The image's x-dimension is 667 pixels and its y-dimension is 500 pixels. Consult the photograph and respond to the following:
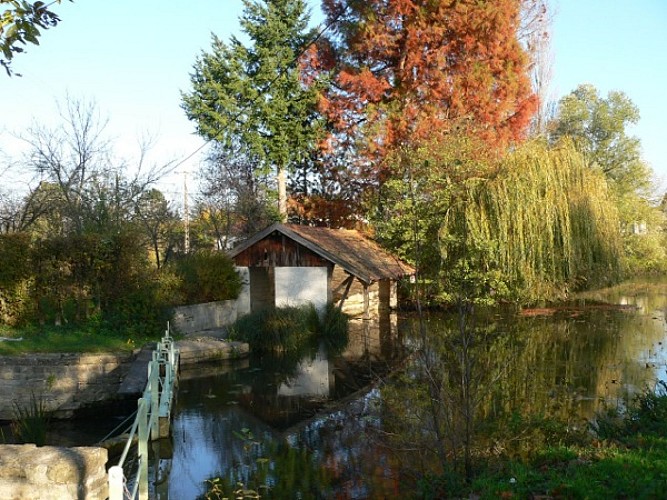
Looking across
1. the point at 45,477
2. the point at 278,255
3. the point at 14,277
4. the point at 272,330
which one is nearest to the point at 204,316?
the point at 272,330

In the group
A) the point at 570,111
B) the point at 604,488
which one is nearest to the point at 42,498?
the point at 604,488

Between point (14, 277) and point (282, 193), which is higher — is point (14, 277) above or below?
below

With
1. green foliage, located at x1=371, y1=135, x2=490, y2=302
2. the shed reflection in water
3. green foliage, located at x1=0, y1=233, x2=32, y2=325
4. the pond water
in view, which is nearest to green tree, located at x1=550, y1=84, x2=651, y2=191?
green foliage, located at x1=371, y1=135, x2=490, y2=302

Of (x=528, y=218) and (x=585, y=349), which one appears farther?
(x=528, y=218)

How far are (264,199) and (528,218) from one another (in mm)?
15473

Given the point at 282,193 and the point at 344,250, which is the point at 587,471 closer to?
the point at 344,250

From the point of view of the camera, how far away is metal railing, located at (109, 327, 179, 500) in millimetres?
4228

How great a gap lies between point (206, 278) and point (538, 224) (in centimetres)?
1060

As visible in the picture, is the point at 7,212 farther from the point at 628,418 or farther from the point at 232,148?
the point at 628,418

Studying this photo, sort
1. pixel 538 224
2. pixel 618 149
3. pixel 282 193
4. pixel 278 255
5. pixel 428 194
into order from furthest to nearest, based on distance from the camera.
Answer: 1. pixel 618 149
2. pixel 282 193
3. pixel 428 194
4. pixel 278 255
5. pixel 538 224

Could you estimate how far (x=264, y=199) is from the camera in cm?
3095

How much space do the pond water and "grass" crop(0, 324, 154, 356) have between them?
1.81 meters

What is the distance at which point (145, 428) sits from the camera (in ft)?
22.5

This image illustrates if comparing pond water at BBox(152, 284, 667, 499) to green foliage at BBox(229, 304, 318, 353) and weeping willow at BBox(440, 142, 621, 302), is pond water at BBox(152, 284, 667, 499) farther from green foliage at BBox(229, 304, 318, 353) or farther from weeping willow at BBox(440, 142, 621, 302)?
weeping willow at BBox(440, 142, 621, 302)
